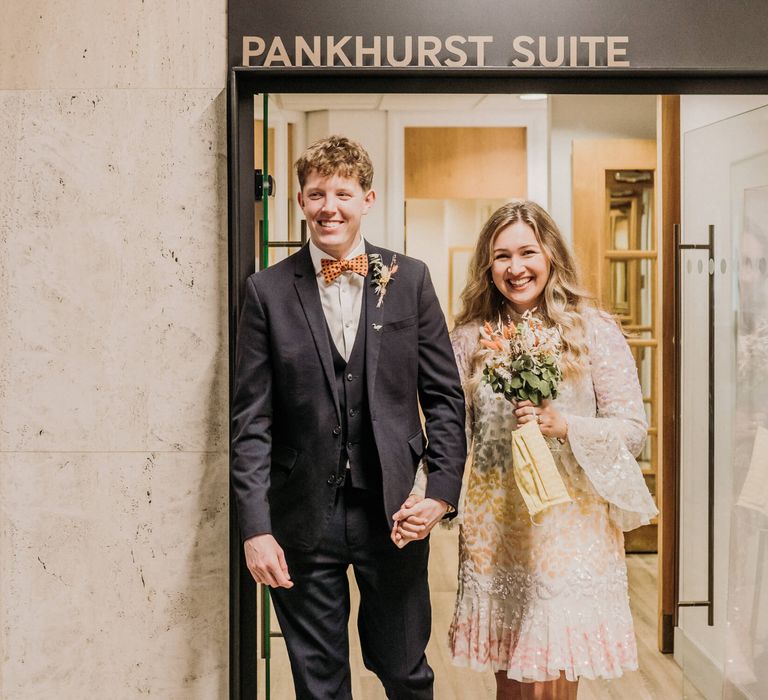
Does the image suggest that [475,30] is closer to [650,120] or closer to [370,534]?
[370,534]

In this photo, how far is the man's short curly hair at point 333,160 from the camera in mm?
1906

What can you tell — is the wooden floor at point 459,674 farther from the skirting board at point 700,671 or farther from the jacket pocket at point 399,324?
the jacket pocket at point 399,324

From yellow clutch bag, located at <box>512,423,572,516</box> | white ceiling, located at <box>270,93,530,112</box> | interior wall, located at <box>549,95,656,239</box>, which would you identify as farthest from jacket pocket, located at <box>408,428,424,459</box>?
interior wall, located at <box>549,95,656,239</box>

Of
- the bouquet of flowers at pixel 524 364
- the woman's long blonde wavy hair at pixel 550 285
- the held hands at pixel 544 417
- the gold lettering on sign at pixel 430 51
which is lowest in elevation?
the held hands at pixel 544 417

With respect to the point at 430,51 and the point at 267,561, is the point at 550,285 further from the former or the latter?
the point at 267,561

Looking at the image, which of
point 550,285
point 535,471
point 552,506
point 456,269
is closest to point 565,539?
point 552,506

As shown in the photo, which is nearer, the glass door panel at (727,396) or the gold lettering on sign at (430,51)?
the gold lettering on sign at (430,51)

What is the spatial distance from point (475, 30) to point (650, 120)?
280 cm

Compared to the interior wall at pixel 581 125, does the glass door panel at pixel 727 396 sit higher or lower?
lower

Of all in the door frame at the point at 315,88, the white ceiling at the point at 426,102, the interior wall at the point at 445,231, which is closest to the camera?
the door frame at the point at 315,88

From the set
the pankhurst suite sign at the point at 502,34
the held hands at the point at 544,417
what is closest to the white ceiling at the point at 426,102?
the pankhurst suite sign at the point at 502,34

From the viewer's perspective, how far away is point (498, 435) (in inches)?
80.5

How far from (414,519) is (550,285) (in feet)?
2.23

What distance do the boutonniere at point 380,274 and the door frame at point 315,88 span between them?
358 mm
